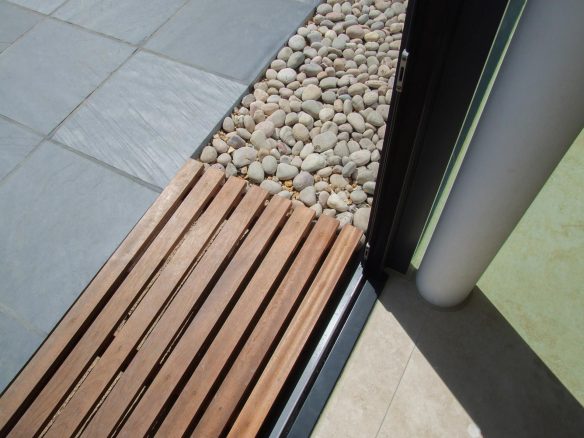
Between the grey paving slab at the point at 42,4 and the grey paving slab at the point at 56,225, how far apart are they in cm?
97

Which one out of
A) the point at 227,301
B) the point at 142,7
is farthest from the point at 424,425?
the point at 142,7

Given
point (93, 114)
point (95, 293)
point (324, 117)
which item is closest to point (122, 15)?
point (93, 114)

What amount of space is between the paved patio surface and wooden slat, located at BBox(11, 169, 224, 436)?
164 millimetres

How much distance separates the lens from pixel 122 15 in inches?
94.9

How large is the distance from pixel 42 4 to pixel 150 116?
44.1 inches

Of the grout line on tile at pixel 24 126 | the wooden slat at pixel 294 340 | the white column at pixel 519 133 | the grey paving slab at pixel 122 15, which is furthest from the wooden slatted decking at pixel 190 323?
the grey paving slab at pixel 122 15

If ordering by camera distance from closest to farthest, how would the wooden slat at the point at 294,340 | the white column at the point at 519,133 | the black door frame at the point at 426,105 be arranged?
Answer: the white column at the point at 519,133
the black door frame at the point at 426,105
the wooden slat at the point at 294,340

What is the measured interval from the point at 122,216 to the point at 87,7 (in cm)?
138

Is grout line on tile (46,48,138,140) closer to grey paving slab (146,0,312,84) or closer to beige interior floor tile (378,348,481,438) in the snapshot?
grey paving slab (146,0,312,84)

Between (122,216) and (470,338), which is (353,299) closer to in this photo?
(470,338)

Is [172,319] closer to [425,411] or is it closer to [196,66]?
[425,411]

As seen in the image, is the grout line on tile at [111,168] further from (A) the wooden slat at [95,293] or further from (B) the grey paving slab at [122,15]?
(B) the grey paving slab at [122,15]

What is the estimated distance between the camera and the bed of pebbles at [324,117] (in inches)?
71.7

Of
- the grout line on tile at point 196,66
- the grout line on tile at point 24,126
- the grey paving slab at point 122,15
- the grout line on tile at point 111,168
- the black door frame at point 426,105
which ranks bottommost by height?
the grout line on tile at point 24,126
